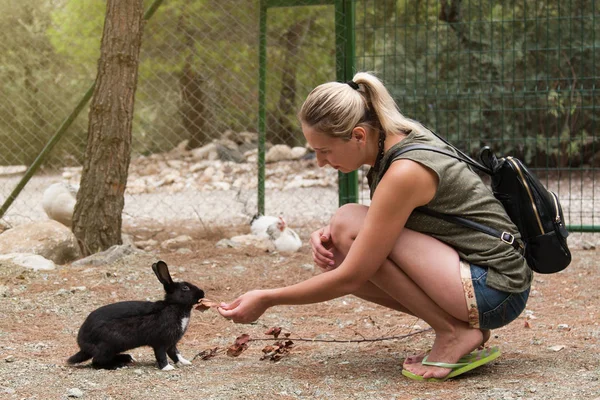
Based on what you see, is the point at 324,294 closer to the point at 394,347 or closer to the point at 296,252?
the point at 394,347

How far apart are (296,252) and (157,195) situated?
13.7 ft

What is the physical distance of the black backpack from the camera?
3084 millimetres

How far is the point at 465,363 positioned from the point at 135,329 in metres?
1.36

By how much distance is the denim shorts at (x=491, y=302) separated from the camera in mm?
3047

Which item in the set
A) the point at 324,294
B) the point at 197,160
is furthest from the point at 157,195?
the point at 324,294

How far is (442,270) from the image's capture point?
3.04 meters

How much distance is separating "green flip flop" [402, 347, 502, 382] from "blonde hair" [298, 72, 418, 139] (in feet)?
3.04

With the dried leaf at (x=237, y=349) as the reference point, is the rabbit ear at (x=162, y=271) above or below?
above

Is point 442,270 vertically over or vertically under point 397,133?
under

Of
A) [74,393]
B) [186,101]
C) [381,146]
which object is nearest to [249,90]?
[186,101]

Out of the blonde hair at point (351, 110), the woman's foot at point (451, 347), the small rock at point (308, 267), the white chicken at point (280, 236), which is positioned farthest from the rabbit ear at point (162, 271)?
the white chicken at point (280, 236)

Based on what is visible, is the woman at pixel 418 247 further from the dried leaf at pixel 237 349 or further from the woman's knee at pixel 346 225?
the dried leaf at pixel 237 349

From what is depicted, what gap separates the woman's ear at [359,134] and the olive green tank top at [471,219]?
4.2 inches

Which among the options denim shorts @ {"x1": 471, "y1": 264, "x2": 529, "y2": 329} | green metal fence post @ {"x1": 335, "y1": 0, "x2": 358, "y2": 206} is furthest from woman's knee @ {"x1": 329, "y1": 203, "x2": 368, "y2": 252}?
green metal fence post @ {"x1": 335, "y1": 0, "x2": 358, "y2": 206}
